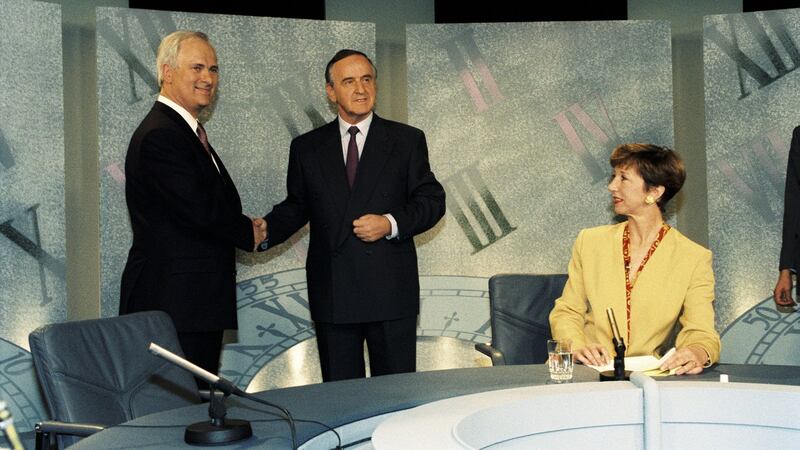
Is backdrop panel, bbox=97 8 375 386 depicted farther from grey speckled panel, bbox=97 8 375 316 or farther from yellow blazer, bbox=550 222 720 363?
yellow blazer, bbox=550 222 720 363

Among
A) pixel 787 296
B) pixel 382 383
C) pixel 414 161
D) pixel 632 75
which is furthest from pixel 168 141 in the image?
pixel 787 296

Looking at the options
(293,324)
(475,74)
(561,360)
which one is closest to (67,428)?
(561,360)

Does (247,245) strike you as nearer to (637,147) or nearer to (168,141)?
(168,141)

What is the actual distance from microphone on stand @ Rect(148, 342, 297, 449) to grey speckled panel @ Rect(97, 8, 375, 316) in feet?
9.41

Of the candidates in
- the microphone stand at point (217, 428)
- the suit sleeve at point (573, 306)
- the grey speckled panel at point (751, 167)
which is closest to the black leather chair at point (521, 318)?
the suit sleeve at point (573, 306)

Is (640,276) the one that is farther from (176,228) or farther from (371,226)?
(176,228)

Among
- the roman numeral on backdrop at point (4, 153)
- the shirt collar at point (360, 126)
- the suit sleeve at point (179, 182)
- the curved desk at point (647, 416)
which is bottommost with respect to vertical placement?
the curved desk at point (647, 416)

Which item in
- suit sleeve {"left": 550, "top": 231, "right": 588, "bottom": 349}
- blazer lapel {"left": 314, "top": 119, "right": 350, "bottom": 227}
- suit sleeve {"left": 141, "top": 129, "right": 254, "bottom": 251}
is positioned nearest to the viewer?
suit sleeve {"left": 550, "top": 231, "right": 588, "bottom": 349}

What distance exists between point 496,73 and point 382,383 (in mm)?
3019

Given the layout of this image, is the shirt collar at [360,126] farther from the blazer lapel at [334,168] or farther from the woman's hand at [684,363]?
the woman's hand at [684,363]

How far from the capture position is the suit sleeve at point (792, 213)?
441 centimetres

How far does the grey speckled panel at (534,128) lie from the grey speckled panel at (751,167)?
1.02 feet

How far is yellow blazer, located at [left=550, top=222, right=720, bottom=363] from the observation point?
2.93m

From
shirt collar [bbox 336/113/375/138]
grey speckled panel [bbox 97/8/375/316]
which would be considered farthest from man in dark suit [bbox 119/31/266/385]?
grey speckled panel [bbox 97/8/375/316]
